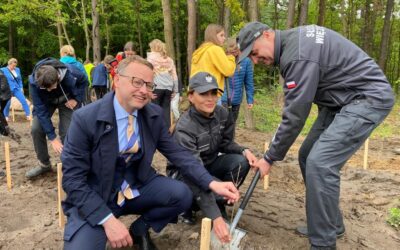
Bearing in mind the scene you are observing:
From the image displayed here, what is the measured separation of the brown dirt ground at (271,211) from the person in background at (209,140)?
384mm

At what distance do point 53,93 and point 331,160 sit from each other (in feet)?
10.8

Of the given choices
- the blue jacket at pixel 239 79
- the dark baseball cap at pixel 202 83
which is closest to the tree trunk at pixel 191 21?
the blue jacket at pixel 239 79

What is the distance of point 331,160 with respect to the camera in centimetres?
271

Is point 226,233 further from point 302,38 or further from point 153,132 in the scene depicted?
point 302,38

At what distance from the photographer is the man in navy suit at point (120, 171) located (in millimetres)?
2490

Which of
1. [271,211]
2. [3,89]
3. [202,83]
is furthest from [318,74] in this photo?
[3,89]

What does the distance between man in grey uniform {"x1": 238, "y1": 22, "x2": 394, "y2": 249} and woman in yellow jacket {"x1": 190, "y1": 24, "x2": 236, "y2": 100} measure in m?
2.09

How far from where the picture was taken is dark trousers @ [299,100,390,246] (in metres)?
2.70

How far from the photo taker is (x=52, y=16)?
597 inches

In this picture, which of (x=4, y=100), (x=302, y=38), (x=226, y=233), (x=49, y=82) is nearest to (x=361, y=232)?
(x=226, y=233)

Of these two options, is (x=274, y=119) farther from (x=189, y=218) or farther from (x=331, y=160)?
(x=331, y=160)

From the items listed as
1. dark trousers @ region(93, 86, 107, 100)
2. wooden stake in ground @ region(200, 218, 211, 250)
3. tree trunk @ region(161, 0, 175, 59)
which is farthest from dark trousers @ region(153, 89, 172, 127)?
wooden stake in ground @ region(200, 218, 211, 250)

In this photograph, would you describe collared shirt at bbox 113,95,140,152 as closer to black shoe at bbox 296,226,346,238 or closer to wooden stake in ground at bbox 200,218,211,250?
wooden stake in ground at bbox 200,218,211,250

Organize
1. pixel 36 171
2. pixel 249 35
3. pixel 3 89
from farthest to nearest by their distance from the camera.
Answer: pixel 3 89, pixel 36 171, pixel 249 35
